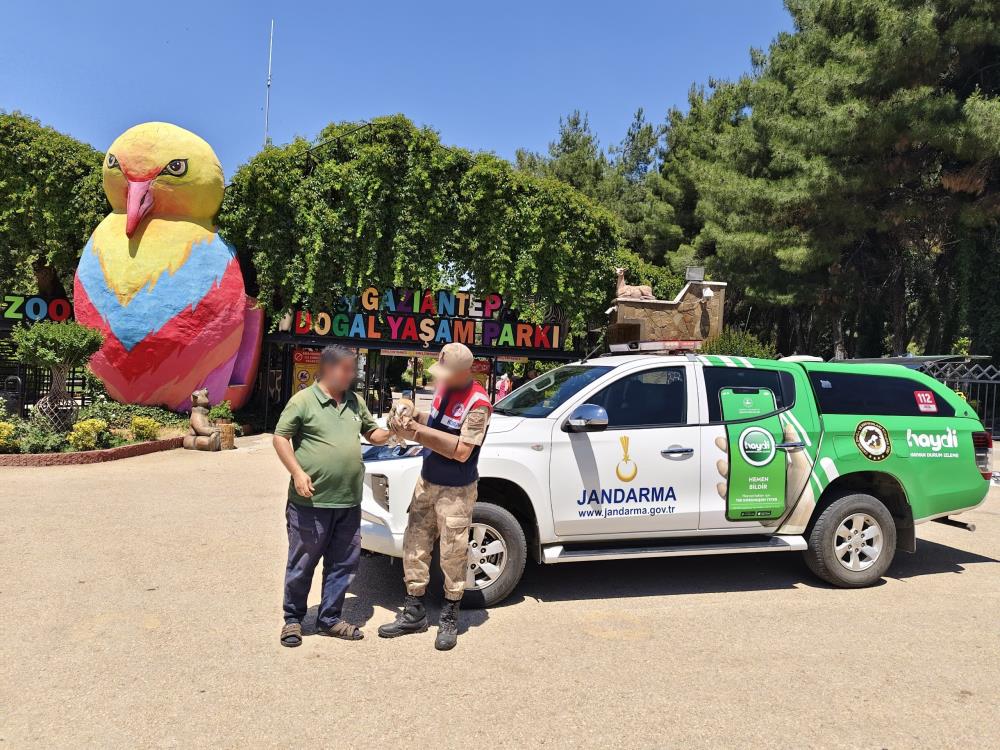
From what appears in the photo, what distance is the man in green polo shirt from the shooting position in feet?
13.3

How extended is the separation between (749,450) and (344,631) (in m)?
3.17

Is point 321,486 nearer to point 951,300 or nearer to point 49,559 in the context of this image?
point 49,559

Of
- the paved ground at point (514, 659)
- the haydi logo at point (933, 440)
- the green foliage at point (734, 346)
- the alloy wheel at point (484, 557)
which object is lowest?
the paved ground at point (514, 659)

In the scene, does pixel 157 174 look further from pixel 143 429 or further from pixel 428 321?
pixel 428 321

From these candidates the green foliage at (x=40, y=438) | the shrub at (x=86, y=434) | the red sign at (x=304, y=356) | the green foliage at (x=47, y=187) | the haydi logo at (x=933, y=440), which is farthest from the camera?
the red sign at (x=304, y=356)

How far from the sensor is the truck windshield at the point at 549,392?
5387 millimetres

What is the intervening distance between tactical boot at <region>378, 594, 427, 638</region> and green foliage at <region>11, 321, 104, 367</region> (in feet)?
32.3

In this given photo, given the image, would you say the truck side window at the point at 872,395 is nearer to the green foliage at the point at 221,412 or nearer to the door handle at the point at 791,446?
the door handle at the point at 791,446

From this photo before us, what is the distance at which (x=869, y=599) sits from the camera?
5.32m

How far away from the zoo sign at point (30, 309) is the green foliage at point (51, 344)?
6855 millimetres

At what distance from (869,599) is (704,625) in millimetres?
1543

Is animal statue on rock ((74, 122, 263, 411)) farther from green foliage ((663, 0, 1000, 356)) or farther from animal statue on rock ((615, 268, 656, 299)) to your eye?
green foliage ((663, 0, 1000, 356))

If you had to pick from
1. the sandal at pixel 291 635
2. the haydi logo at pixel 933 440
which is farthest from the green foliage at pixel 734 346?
the sandal at pixel 291 635

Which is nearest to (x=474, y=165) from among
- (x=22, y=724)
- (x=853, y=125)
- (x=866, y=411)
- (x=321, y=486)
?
(x=853, y=125)
